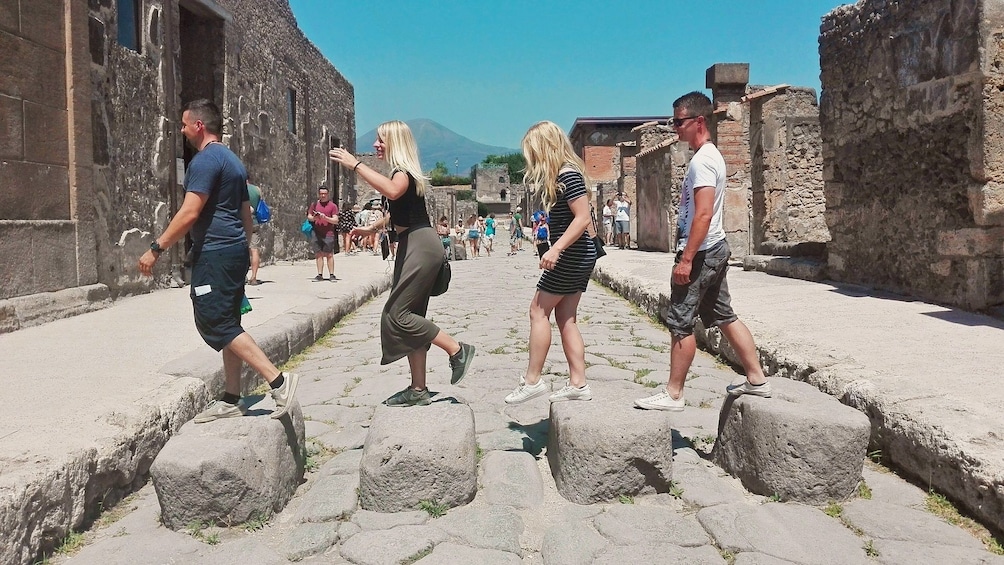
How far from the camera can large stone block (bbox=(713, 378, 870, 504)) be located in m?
2.79

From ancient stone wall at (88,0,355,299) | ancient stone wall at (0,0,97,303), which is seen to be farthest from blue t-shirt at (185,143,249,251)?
ancient stone wall at (88,0,355,299)

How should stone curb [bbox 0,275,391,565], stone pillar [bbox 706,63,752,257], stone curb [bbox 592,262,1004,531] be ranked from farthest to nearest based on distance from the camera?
1. stone pillar [bbox 706,63,752,257]
2. stone curb [bbox 592,262,1004,531]
3. stone curb [bbox 0,275,391,565]

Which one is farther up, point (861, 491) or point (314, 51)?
point (314, 51)

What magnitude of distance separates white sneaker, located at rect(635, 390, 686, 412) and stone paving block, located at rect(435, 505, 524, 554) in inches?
31.2

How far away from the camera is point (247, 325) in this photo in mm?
5848

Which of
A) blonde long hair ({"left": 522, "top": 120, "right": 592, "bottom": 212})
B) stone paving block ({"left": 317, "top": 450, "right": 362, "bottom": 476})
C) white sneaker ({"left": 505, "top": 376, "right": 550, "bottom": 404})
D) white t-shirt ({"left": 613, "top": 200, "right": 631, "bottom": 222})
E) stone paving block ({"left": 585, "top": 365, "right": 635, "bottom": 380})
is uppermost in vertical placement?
white t-shirt ({"left": 613, "top": 200, "right": 631, "bottom": 222})

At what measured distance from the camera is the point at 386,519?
8.93ft

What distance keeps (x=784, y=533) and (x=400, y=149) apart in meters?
2.24

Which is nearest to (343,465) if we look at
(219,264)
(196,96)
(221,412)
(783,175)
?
(221,412)

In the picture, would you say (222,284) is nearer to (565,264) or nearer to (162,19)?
(565,264)

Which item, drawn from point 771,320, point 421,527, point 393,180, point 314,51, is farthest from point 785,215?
point 314,51

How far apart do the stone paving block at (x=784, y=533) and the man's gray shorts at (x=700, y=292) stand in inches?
33.8

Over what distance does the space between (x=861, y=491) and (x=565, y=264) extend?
1584 mm

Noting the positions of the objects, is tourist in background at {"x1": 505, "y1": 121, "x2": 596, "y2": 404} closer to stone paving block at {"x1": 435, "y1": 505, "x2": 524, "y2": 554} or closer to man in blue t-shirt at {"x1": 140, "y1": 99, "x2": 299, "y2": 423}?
stone paving block at {"x1": 435, "y1": 505, "x2": 524, "y2": 554}
